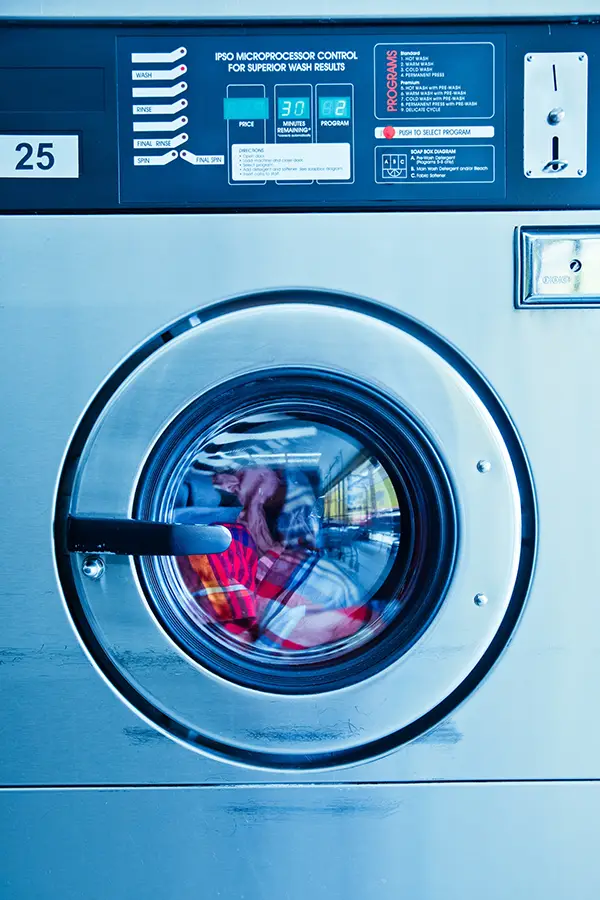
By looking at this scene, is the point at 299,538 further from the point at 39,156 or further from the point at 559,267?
the point at 39,156

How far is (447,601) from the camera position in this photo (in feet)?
2.55

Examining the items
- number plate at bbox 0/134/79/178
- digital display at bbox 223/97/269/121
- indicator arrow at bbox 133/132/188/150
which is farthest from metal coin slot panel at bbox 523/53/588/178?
number plate at bbox 0/134/79/178

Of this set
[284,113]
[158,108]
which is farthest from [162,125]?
[284,113]

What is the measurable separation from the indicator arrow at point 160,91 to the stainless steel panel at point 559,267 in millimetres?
450

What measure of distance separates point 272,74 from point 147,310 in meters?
0.32

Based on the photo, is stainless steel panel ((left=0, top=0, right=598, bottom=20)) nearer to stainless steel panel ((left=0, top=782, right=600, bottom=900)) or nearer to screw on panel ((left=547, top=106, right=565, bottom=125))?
screw on panel ((left=547, top=106, right=565, bottom=125))

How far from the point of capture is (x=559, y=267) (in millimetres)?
769

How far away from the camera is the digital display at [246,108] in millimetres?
758

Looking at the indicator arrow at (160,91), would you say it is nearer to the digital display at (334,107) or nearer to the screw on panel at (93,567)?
the digital display at (334,107)

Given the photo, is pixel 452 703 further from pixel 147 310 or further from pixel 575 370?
pixel 147 310

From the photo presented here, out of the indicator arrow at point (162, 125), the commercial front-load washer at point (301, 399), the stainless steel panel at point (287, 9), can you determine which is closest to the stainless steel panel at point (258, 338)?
the commercial front-load washer at point (301, 399)

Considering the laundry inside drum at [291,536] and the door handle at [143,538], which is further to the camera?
the laundry inside drum at [291,536]

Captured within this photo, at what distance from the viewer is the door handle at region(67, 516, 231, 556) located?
730 mm

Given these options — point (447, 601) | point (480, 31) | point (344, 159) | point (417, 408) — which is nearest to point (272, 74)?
point (344, 159)
